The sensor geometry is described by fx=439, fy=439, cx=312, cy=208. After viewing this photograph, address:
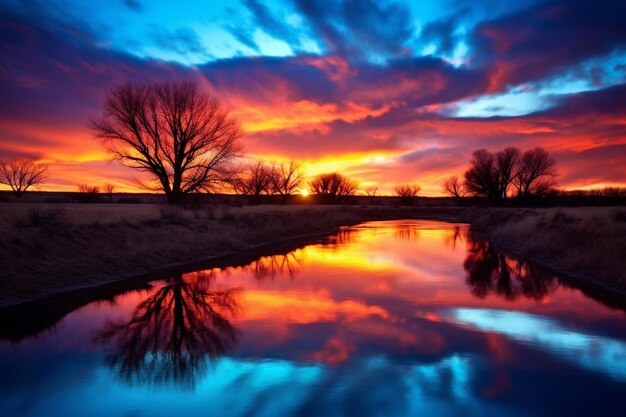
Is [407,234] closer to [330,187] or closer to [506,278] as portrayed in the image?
[506,278]

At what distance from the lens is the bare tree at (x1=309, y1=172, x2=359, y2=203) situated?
119m

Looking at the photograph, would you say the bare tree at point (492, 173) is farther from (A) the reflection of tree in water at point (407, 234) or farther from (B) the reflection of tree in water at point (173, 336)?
(B) the reflection of tree in water at point (173, 336)

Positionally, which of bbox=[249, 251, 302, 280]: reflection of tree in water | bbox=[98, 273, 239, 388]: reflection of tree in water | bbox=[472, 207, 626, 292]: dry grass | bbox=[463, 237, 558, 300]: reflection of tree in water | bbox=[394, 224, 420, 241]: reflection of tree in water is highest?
bbox=[472, 207, 626, 292]: dry grass

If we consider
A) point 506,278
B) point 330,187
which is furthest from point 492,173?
point 506,278

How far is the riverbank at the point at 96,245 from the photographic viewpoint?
14.7m

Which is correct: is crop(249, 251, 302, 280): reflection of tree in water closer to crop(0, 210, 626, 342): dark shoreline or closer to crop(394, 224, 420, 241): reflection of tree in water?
crop(0, 210, 626, 342): dark shoreline

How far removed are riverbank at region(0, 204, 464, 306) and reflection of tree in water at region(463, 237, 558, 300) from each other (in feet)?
46.8

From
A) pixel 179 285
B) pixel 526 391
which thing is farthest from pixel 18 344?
pixel 526 391

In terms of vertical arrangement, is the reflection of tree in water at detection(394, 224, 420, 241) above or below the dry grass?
below

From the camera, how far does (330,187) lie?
122000mm

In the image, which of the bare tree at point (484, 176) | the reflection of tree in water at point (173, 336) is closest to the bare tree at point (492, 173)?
the bare tree at point (484, 176)

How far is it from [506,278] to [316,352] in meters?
13.8

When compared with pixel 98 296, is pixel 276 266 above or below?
below

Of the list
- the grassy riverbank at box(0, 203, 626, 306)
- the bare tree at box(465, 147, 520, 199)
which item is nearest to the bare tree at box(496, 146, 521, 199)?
the bare tree at box(465, 147, 520, 199)
